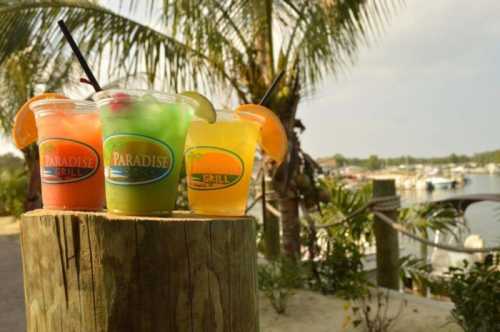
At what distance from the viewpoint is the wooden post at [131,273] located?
67 centimetres

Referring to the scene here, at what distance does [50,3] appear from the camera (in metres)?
3.06

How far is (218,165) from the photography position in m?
0.81

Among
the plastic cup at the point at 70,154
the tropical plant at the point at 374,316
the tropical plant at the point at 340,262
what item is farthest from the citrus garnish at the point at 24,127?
the tropical plant at the point at 340,262

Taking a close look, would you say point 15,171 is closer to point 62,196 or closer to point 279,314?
point 279,314

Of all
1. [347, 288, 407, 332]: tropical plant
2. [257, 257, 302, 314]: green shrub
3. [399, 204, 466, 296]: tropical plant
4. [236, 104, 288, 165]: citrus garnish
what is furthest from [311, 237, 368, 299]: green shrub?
[236, 104, 288, 165]: citrus garnish

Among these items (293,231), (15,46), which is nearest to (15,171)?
(15,46)

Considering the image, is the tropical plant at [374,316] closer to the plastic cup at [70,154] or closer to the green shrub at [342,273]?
the green shrub at [342,273]

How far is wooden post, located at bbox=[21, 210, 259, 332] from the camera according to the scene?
2.20ft

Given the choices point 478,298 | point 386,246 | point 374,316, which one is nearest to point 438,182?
point 386,246

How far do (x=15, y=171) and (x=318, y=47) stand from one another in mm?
10574

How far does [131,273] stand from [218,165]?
26cm

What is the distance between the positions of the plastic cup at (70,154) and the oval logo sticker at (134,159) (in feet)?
0.39

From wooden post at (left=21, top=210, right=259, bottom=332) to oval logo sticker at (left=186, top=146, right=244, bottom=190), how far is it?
9cm

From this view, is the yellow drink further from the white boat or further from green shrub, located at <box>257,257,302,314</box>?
the white boat
